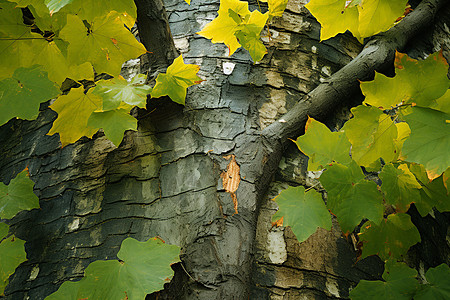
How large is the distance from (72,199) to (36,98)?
372 mm

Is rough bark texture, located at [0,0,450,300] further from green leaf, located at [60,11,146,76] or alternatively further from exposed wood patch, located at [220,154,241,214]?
green leaf, located at [60,11,146,76]

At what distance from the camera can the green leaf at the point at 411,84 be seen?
0.97m

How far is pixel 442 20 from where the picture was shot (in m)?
1.86

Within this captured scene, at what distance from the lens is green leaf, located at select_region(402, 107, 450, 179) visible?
0.83m

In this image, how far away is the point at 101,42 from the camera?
116 cm

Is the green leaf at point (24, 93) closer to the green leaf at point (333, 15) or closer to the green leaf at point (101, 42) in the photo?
the green leaf at point (101, 42)

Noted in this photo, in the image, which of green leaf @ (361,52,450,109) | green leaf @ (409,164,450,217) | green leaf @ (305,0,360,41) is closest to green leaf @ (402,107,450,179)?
green leaf @ (361,52,450,109)

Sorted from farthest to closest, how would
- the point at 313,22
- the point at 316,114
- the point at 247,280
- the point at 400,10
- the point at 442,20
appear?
1. the point at 442,20
2. the point at 313,22
3. the point at 316,114
4. the point at 400,10
5. the point at 247,280

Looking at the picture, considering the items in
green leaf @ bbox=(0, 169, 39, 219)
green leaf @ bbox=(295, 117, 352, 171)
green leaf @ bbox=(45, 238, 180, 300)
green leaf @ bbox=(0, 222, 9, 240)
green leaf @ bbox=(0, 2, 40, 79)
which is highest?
green leaf @ bbox=(0, 2, 40, 79)

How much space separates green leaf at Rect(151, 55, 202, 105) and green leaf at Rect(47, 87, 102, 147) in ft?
0.69

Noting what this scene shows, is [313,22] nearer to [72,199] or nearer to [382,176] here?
[382,176]

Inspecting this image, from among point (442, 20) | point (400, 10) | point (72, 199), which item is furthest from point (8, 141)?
point (442, 20)

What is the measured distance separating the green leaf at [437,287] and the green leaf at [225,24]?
0.97 m

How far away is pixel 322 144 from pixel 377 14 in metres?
0.48
